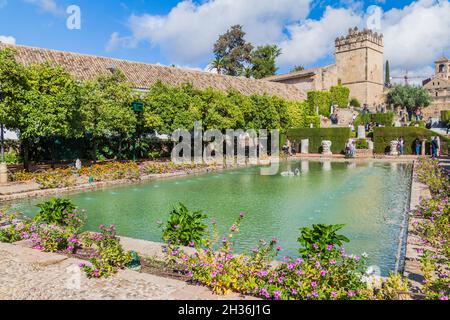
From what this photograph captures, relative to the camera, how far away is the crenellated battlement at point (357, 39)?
56497mm

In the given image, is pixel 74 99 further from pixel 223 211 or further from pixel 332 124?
pixel 332 124

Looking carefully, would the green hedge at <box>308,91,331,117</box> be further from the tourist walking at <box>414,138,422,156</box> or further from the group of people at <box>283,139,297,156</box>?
the tourist walking at <box>414,138,422,156</box>

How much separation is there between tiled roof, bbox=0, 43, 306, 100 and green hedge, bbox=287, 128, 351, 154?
7309mm

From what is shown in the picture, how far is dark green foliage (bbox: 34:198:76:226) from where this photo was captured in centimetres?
809

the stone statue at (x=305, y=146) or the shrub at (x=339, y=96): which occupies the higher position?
the shrub at (x=339, y=96)

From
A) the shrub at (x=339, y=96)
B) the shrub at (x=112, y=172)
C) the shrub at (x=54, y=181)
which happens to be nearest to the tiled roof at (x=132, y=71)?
the shrub at (x=112, y=172)

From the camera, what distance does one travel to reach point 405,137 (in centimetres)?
2922

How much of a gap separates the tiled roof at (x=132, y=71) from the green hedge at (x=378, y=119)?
32.2ft

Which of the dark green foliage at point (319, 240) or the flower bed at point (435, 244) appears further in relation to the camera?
the dark green foliage at point (319, 240)

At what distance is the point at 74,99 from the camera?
54.9 ft

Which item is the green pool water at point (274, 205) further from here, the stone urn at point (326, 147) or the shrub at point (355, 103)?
the shrub at point (355, 103)
